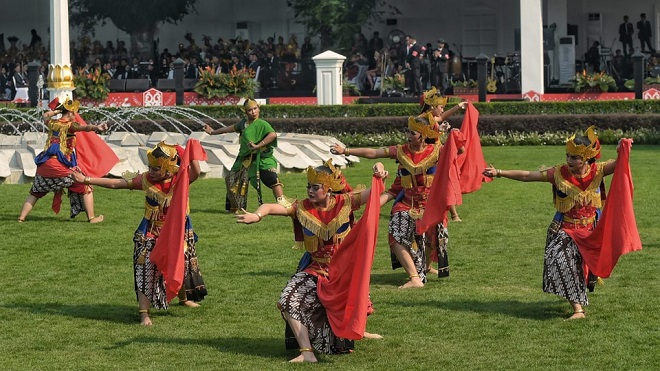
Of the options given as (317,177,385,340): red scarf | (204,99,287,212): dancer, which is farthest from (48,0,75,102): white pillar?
(317,177,385,340): red scarf

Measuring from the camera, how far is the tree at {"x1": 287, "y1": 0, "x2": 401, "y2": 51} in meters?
37.9

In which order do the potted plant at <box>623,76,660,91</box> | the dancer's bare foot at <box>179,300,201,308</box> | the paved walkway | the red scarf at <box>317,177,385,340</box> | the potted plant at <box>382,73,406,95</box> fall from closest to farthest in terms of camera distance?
the red scarf at <box>317,177,385,340</box>
the dancer's bare foot at <box>179,300,201,308</box>
the paved walkway
the potted plant at <box>623,76,660,91</box>
the potted plant at <box>382,73,406,95</box>

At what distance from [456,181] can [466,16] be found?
30109 millimetres


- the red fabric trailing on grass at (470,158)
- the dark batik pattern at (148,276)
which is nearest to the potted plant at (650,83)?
the red fabric trailing on grass at (470,158)

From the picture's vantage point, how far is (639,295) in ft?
Answer: 38.1

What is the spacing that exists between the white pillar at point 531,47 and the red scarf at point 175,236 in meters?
23.6

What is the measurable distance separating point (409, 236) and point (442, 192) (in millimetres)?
686

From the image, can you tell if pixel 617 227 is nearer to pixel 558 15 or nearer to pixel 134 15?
pixel 558 15

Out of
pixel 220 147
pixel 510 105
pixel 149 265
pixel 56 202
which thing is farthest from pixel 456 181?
pixel 510 105

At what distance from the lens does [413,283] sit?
1228cm

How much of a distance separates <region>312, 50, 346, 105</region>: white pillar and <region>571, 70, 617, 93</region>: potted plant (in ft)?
18.8

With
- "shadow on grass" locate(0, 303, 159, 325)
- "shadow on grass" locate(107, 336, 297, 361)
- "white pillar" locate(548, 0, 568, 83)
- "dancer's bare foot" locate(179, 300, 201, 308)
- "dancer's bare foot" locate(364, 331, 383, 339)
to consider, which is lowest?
"shadow on grass" locate(107, 336, 297, 361)

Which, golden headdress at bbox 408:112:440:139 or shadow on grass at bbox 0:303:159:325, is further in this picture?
golden headdress at bbox 408:112:440:139

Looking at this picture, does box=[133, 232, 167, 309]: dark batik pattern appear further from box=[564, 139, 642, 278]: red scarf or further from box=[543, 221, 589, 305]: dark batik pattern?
box=[564, 139, 642, 278]: red scarf
